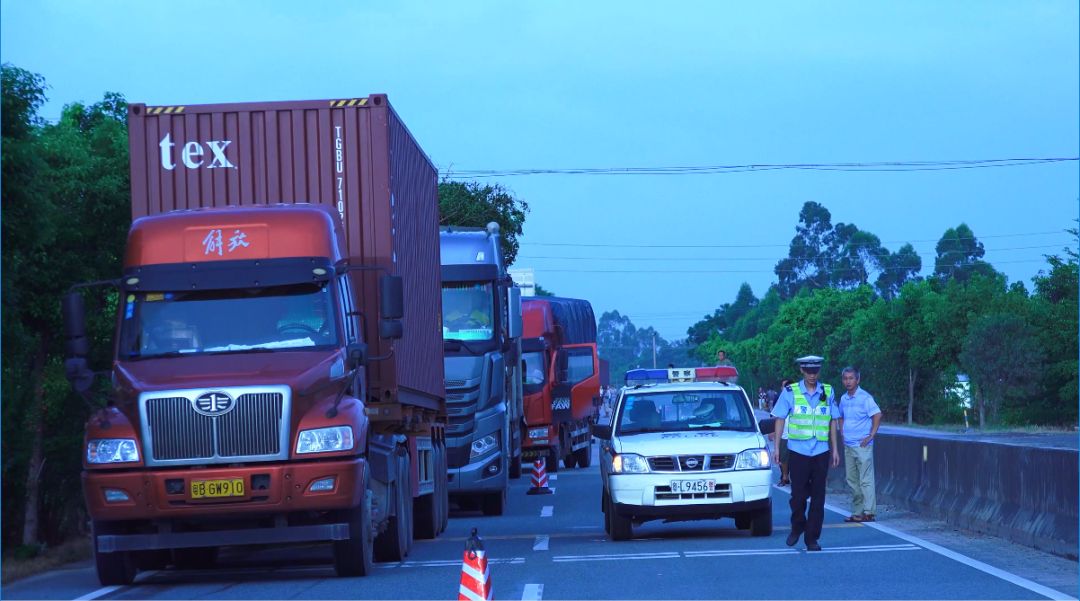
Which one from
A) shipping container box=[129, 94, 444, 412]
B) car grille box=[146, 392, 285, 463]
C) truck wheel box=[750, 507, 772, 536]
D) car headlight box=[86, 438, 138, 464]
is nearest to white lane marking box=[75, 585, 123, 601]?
car headlight box=[86, 438, 138, 464]

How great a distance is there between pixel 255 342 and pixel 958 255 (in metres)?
153

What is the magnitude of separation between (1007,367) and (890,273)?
92.6 meters

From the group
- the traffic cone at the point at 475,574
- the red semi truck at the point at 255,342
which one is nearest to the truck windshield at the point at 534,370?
the red semi truck at the point at 255,342

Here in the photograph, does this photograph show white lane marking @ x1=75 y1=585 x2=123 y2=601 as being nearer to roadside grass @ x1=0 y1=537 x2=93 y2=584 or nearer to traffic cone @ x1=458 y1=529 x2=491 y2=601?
roadside grass @ x1=0 y1=537 x2=93 y2=584

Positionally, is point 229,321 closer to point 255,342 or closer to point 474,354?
point 255,342

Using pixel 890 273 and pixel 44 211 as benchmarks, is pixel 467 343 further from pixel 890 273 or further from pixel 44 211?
pixel 890 273

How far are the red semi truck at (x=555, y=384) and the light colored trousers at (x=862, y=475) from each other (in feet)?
53.3

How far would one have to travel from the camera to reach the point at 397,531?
632 inches

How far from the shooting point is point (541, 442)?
118ft

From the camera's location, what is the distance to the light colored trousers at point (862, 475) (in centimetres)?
1941

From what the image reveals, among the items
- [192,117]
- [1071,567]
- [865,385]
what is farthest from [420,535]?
[865,385]

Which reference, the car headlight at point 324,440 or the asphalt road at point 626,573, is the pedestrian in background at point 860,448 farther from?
the car headlight at point 324,440

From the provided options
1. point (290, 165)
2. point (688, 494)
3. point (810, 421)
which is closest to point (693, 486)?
point (688, 494)

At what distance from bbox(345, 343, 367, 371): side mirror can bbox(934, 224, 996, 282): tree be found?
490ft
